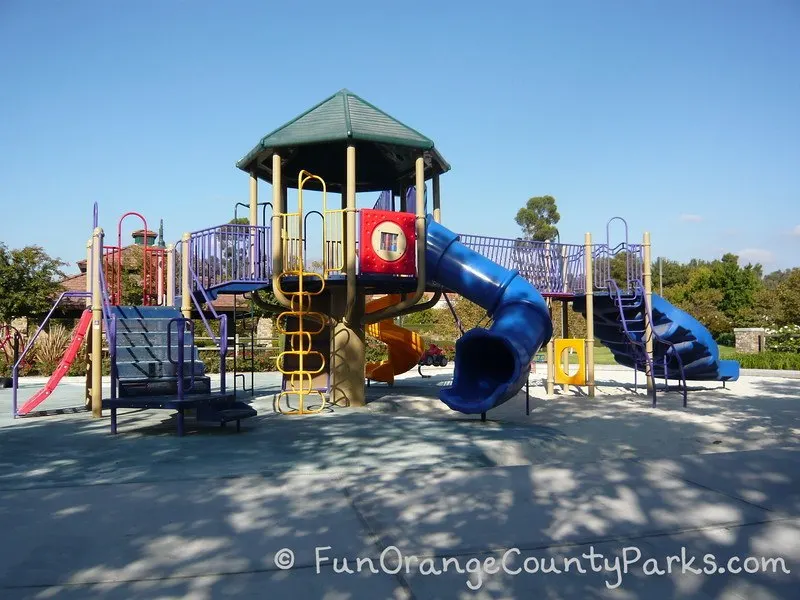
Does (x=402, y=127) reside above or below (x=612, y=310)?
above

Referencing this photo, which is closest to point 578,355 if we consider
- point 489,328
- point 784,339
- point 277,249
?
point 489,328

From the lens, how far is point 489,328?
11406mm

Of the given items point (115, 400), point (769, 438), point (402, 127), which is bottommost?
point (769, 438)

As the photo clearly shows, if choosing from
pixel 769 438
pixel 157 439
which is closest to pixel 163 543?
pixel 157 439

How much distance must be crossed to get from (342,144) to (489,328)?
443cm

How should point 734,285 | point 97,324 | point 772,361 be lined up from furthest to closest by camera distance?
point 734,285
point 772,361
point 97,324

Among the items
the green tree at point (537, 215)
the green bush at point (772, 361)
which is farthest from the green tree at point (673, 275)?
the green bush at point (772, 361)

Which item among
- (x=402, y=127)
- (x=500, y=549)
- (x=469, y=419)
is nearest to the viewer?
(x=500, y=549)

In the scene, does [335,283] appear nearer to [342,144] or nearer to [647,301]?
[342,144]

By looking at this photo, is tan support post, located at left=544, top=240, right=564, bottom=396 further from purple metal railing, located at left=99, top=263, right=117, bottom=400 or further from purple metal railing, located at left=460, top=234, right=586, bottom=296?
purple metal railing, located at left=99, top=263, right=117, bottom=400

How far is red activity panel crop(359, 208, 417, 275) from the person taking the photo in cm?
1206

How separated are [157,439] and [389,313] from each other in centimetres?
549

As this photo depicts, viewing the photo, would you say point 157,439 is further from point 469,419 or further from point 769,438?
point 769,438

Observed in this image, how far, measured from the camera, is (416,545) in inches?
176
